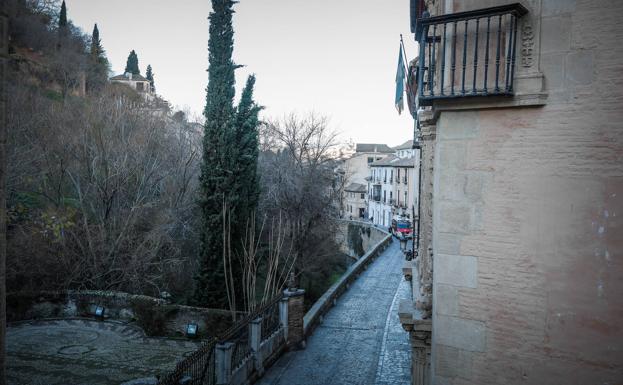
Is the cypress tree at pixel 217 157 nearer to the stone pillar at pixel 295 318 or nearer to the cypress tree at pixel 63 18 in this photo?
the stone pillar at pixel 295 318

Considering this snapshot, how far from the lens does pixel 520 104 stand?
13.6 feet

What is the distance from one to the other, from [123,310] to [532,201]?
15218 mm

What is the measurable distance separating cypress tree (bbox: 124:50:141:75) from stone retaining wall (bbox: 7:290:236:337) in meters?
54.0

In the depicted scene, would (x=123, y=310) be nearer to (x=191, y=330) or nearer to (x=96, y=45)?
(x=191, y=330)

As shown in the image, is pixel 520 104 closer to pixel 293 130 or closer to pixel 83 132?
pixel 83 132

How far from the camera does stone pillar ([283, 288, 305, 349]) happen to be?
41.3ft

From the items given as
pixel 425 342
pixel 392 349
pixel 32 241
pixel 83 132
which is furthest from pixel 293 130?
pixel 425 342

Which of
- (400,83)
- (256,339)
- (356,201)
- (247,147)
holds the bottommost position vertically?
(256,339)

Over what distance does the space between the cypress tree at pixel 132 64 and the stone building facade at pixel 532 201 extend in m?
66.5

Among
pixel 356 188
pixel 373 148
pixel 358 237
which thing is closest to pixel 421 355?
pixel 358 237

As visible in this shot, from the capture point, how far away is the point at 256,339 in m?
10.6

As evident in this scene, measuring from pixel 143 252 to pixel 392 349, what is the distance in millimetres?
10285

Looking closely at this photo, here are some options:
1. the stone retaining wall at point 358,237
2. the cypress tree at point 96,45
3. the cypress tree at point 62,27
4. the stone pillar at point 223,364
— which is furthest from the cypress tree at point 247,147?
the cypress tree at point 96,45

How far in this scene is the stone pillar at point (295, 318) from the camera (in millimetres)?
12594
